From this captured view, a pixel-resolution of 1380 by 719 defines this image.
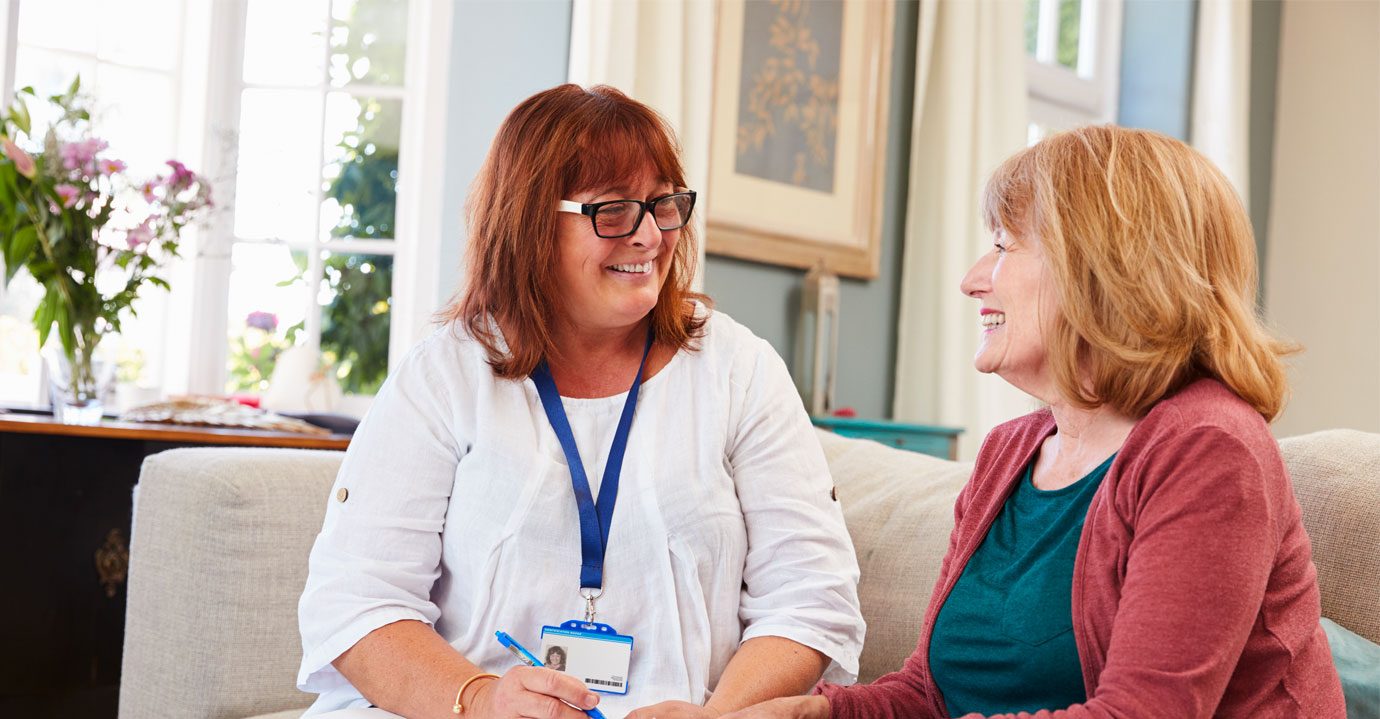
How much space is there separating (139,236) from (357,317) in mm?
793

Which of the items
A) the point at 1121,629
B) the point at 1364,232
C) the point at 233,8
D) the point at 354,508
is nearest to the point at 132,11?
Answer: the point at 233,8

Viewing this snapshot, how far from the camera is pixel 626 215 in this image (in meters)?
1.72

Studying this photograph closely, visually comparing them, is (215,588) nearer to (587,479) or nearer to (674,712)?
(587,479)

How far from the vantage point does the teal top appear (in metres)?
1.17

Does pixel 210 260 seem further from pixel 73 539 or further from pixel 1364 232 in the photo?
pixel 1364 232

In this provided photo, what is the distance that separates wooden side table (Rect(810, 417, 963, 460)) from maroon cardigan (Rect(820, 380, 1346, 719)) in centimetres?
244

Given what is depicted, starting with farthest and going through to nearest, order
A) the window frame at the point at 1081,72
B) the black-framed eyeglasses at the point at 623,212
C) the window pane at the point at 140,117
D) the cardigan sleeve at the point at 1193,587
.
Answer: the window frame at the point at 1081,72
the window pane at the point at 140,117
the black-framed eyeglasses at the point at 623,212
the cardigan sleeve at the point at 1193,587

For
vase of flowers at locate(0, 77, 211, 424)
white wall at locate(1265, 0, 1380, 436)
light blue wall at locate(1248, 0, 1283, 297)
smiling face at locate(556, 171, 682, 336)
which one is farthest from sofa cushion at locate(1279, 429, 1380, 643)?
light blue wall at locate(1248, 0, 1283, 297)

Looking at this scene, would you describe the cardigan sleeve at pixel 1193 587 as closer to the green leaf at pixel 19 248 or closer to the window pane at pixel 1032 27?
the green leaf at pixel 19 248

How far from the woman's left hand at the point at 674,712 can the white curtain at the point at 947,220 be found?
301cm

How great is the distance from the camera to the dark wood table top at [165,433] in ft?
8.50

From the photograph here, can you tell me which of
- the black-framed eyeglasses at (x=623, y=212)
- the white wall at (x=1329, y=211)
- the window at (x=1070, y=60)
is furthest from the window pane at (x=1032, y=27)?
the black-framed eyeglasses at (x=623, y=212)

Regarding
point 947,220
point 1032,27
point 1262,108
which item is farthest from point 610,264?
point 1262,108

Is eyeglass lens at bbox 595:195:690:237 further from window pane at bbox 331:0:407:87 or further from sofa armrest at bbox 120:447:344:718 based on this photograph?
window pane at bbox 331:0:407:87
